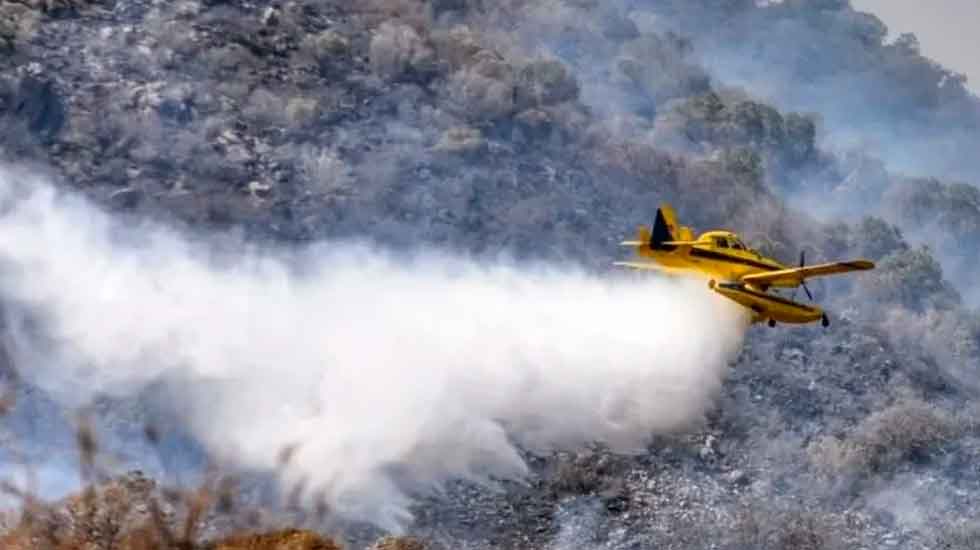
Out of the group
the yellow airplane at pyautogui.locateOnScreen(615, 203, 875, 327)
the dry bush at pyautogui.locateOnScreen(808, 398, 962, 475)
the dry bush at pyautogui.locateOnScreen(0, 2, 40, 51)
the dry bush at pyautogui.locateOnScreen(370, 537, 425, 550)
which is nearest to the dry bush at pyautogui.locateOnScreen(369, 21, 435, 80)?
the dry bush at pyautogui.locateOnScreen(0, 2, 40, 51)

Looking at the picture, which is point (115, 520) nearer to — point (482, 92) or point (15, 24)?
point (15, 24)

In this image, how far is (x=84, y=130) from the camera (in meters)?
35.9

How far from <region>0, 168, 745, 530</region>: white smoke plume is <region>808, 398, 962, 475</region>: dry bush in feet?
8.56

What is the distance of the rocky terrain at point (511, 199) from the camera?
27.2m

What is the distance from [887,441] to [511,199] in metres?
11.6

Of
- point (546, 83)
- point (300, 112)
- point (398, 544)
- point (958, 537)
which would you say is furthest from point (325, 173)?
point (958, 537)

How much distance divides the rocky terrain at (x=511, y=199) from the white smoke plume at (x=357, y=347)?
0.78 m

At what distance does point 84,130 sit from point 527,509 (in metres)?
15.1

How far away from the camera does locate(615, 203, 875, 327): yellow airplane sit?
29844mm

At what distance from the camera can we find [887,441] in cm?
3095

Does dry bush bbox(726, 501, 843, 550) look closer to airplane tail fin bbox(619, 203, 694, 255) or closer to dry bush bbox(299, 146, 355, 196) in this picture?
airplane tail fin bbox(619, 203, 694, 255)

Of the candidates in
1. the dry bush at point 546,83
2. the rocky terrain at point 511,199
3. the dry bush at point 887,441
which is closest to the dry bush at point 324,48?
the rocky terrain at point 511,199

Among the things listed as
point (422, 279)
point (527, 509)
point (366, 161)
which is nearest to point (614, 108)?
point (366, 161)

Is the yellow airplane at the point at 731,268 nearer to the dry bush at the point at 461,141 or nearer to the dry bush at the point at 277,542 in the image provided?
the dry bush at the point at 461,141
